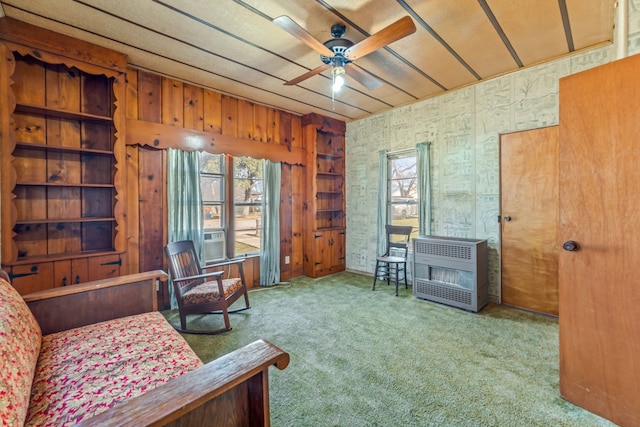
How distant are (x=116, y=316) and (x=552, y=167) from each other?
13.9 ft

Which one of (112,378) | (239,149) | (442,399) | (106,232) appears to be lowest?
(442,399)

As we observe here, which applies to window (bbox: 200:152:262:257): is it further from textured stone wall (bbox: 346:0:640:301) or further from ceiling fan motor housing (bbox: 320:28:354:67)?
ceiling fan motor housing (bbox: 320:28:354:67)

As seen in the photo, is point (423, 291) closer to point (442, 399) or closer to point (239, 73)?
point (442, 399)

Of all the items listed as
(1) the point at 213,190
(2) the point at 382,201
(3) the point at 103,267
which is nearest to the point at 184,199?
(1) the point at 213,190

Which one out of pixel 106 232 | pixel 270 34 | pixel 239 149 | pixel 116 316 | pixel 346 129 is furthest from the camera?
pixel 346 129

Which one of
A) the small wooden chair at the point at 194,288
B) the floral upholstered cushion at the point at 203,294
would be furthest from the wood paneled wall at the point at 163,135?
the floral upholstered cushion at the point at 203,294

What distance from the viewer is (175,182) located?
3.32m

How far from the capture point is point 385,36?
200 centimetres

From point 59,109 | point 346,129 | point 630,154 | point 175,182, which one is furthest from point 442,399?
point 346,129

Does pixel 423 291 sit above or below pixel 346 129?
below

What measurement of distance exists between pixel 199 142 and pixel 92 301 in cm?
219

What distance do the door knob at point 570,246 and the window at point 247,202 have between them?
11.3ft

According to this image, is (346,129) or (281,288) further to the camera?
(346,129)

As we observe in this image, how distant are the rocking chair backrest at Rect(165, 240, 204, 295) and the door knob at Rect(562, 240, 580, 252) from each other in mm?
3031
